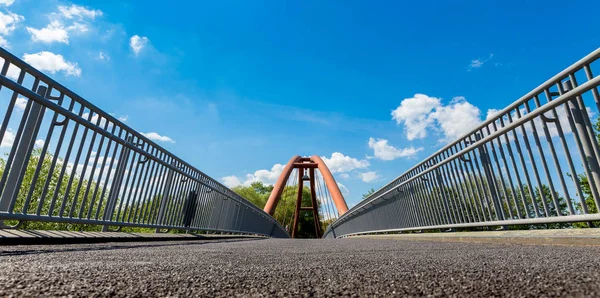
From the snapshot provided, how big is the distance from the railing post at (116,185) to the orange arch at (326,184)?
2922cm

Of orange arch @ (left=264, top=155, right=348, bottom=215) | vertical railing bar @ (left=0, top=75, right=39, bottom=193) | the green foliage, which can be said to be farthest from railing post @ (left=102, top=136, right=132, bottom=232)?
orange arch @ (left=264, top=155, right=348, bottom=215)

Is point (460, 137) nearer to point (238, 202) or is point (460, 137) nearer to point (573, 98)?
point (573, 98)

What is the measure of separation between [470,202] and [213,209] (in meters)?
7.49

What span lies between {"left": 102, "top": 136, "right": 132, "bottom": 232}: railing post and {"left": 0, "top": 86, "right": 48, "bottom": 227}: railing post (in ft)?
6.39

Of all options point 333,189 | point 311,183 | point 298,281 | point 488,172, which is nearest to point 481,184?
point 488,172

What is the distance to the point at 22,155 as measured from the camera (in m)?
3.93

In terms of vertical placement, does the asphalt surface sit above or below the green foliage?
below

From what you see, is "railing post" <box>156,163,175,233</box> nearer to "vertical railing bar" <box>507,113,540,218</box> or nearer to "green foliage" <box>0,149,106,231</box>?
"green foliage" <box>0,149,106,231</box>

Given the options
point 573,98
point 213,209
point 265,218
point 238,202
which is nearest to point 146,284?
point 573,98

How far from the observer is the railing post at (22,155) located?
3750 millimetres

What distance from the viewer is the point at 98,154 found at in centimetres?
548

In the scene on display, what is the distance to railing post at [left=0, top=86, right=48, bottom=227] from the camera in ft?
12.3

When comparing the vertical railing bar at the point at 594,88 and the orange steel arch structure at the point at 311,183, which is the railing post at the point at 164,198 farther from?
the orange steel arch structure at the point at 311,183

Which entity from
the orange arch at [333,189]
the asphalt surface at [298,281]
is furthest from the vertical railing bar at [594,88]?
the orange arch at [333,189]
